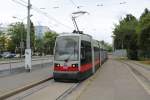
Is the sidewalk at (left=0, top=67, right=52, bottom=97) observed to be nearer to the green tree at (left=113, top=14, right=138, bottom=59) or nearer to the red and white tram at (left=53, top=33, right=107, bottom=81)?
the red and white tram at (left=53, top=33, right=107, bottom=81)

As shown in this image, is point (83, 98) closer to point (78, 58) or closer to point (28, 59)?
point (78, 58)

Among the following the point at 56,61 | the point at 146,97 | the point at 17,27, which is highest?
the point at 17,27

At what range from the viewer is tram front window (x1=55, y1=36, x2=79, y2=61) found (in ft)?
69.9

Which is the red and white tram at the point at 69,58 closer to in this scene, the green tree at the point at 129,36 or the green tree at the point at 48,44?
the green tree at the point at 129,36

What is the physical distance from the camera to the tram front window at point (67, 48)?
69.9 feet

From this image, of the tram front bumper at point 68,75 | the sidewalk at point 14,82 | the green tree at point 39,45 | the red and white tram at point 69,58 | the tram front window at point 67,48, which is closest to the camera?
the sidewalk at point 14,82

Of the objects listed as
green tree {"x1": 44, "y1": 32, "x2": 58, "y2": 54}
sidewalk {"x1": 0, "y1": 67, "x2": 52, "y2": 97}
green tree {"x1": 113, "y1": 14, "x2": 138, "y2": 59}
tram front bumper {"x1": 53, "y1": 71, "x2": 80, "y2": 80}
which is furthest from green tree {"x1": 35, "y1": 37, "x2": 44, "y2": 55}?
tram front bumper {"x1": 53, "y1": 71, "x2": 80, "y2": 80}

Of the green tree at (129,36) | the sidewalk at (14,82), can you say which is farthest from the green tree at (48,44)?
the sidewalk at (14,82)

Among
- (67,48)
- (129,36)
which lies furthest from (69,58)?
(129,36)

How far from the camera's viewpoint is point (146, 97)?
47.0 ft

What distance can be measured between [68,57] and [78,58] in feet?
1.99

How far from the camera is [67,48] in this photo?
71.1 feet

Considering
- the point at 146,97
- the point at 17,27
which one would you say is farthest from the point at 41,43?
the point at 146,97

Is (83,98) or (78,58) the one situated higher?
(78,58)
